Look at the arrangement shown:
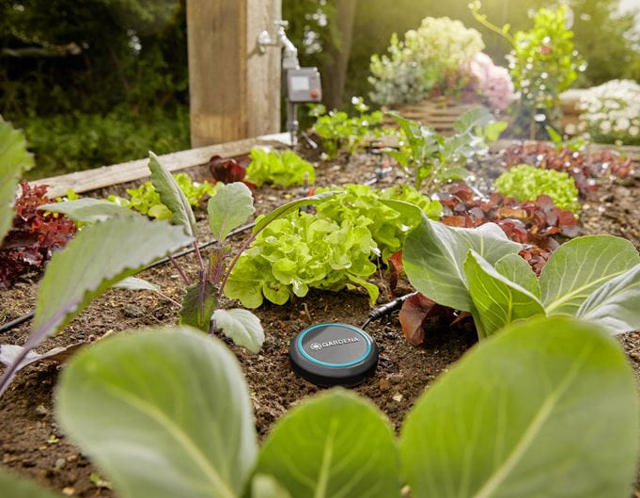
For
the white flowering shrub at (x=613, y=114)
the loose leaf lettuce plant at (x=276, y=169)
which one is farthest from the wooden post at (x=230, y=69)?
the white flowering shrub at (x=613, y=114)

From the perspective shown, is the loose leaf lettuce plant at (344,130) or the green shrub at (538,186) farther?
the loose leaf lettuce plant at (344,130)

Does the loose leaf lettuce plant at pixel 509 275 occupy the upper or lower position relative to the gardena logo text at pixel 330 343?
upper

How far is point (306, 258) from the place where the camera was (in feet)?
4.60

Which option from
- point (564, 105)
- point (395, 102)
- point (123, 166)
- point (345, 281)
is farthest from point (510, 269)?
point (564, 105)

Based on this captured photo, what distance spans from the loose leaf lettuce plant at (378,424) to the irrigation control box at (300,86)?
3.05m

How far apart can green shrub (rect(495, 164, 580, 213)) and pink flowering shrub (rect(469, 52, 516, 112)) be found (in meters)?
2.83

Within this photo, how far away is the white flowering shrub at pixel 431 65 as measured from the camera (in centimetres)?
541

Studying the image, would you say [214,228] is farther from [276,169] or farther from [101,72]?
[101,72]

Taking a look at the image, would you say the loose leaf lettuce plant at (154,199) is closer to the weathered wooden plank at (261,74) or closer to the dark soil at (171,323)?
the dark soil at (171,323)

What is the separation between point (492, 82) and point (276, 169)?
332cm

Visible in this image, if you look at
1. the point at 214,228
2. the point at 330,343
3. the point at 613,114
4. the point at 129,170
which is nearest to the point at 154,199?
the point at 129,170

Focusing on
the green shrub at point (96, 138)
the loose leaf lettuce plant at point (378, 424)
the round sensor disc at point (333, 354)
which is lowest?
the green shrub at point (96, 138)

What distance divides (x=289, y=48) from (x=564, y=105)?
5757 millimetres

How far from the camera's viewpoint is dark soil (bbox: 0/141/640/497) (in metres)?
0.87
